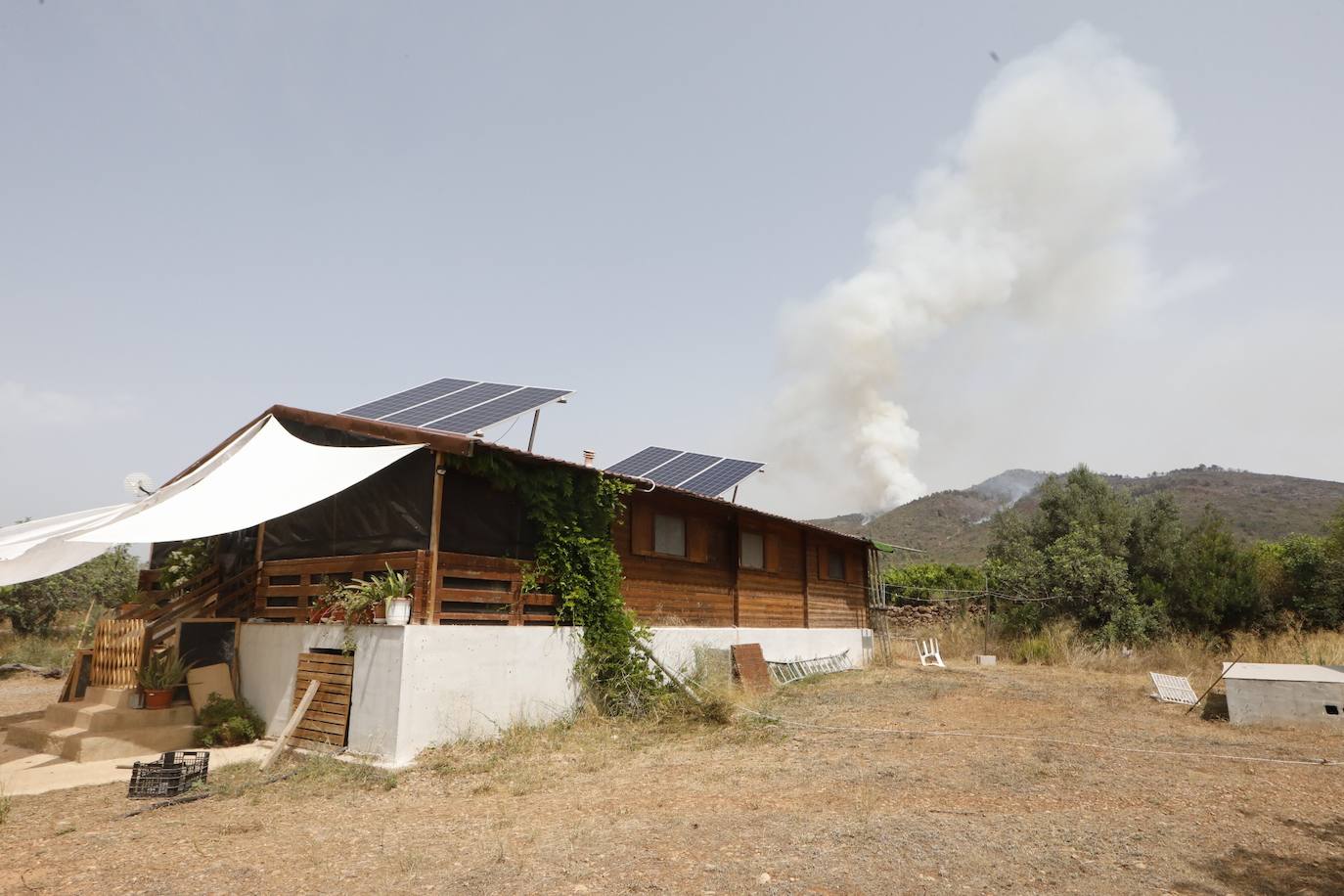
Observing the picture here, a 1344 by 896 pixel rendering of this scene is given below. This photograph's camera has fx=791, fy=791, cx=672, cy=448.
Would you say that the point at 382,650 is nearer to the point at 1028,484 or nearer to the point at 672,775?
the point at 672,775

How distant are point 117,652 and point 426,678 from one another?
522 cm

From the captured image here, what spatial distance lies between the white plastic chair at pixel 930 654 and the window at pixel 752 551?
18.4 feet

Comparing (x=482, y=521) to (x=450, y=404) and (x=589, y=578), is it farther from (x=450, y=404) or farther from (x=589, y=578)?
(x=450, y=404)

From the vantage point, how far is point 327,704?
9.43 meters

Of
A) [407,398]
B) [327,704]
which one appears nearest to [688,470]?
[407,398]

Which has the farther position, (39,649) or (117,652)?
(39,649)

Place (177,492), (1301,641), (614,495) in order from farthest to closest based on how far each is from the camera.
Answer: (1301,641), (614,495), (177,492)

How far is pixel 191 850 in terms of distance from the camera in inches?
235

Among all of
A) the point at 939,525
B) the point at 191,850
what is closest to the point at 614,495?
the point at 191,850

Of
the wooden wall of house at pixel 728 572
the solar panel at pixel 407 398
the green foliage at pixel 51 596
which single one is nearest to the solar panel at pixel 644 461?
the wooden wall of house at pixel 728 572

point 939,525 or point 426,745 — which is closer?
point 426,745

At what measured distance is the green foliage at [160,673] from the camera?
10305mm

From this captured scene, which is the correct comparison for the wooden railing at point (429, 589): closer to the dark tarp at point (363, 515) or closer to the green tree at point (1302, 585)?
the dark tarp at point (363, 515)

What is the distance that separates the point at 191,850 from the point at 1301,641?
20133 mm
